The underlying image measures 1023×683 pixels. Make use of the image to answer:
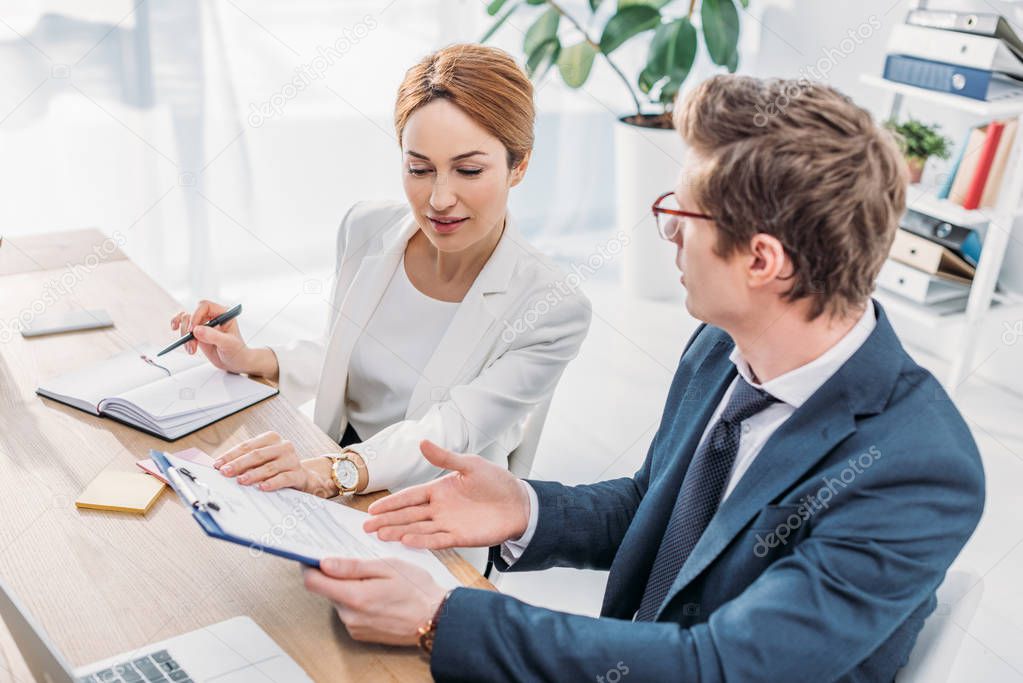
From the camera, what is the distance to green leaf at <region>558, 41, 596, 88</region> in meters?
4.14

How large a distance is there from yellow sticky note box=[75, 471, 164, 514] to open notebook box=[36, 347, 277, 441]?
14cm

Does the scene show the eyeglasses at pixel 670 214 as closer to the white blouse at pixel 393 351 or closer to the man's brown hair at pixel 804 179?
the man's brown hair at pixel 804 179

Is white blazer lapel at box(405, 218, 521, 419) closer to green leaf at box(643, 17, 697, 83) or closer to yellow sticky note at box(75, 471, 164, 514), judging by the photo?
yellow sticky note at box(75, 471, 164, 514)

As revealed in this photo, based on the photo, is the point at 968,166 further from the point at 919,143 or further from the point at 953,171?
the point at 919,143

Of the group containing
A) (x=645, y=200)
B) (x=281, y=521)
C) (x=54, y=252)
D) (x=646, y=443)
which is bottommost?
(x=646, y=443)

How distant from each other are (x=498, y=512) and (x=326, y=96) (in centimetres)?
311

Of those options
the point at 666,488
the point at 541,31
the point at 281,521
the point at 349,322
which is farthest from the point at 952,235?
the point at 281,521

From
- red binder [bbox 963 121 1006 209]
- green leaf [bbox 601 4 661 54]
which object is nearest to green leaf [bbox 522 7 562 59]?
green leaf [bbox 601 4 661 54]

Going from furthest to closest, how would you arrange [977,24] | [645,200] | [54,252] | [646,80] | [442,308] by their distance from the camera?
[645,200], [646,80], [977,24], [54,252], [442,308]

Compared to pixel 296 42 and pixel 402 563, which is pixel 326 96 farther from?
pixel 402 563

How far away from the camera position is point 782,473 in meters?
1.17

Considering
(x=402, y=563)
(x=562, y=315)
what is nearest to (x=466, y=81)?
(x=562, y=315)

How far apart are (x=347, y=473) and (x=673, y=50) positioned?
2883mm

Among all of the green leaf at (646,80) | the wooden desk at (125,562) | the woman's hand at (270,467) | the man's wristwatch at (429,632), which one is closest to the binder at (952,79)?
the green leaf at (646,80)
